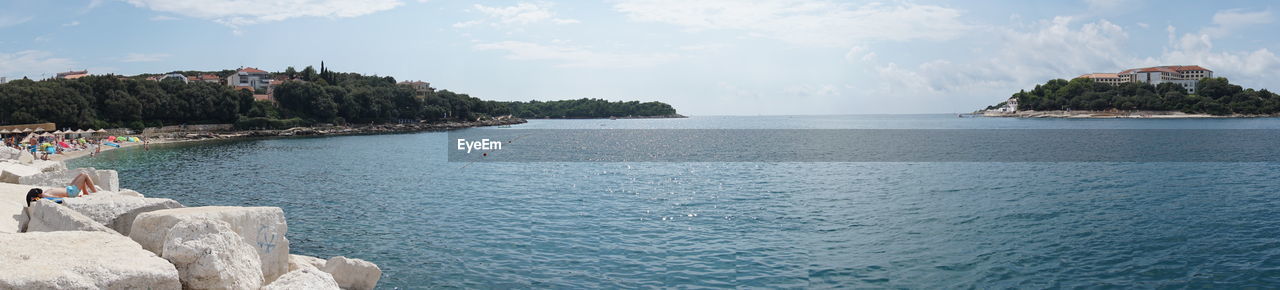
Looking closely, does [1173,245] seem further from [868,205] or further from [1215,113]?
[1215,113]

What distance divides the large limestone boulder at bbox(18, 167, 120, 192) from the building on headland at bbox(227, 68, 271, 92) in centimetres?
13737

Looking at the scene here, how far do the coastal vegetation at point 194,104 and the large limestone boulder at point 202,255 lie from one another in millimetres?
89307

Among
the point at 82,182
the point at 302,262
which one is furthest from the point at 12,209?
the point at 302,262

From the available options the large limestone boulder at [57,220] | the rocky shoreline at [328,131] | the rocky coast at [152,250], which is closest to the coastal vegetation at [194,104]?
the rocky shoreline at [328,131]

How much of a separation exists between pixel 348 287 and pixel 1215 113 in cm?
21581

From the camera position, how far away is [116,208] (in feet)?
38.7

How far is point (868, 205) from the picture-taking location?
2522 centimetres

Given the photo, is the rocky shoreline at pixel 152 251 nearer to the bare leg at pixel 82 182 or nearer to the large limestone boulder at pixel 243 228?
the large limestone boulder at pixel 243 228

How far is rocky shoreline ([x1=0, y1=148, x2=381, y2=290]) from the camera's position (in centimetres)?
794

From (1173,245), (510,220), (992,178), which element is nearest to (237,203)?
(510,220)

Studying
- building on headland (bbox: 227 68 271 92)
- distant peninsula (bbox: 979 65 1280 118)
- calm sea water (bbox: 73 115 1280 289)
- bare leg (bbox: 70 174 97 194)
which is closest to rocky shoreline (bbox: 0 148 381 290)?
calm sea water (bbox: 73 115 1280 289)

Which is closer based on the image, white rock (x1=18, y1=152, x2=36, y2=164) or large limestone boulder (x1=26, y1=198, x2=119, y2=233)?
large limestone boulder (x1=26, y1=198, x2=119, y2=233)

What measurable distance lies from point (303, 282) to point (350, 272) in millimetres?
3285

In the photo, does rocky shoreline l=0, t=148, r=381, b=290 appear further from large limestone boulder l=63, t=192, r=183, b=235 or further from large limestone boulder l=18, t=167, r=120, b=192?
large limestone boulder l=18, t=167, r=120, b=192
